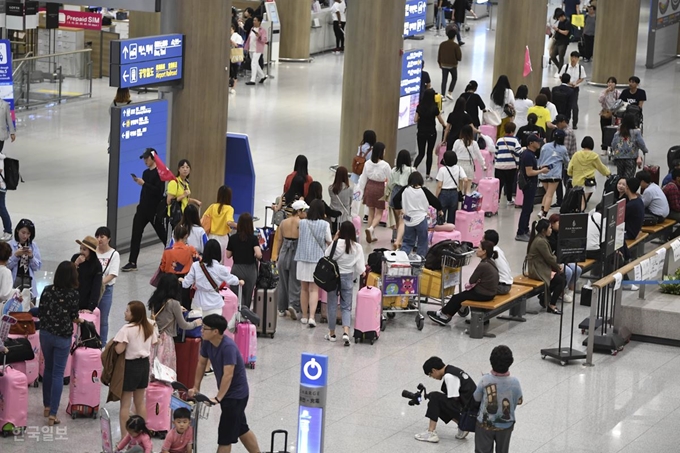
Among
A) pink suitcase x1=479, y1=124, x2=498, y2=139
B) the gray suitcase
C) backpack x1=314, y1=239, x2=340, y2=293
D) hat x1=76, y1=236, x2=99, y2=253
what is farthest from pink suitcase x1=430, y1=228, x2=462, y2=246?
pink suitcase x1=479, y1=124, x2=498, y2=139

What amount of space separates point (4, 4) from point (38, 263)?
13.5 metres

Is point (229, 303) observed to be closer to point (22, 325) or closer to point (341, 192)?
point (22, 325)

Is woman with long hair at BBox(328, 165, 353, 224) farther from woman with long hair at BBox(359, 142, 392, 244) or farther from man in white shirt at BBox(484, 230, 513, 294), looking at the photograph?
man in white shirt at BBox(484, 230, 513, 294)

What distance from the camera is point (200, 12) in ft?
54.3

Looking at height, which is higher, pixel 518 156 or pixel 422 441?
pixel 518 156

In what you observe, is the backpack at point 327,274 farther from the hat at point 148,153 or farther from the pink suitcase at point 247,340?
the hat at point 148,153

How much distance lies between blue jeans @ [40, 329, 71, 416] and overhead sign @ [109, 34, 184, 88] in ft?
17.2

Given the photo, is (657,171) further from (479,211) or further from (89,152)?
(89,152)

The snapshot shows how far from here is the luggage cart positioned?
13.9 metres

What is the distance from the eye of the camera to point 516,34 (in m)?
26.5

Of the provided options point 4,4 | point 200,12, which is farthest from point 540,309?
point 4,4

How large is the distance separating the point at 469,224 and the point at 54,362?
26.4 ft

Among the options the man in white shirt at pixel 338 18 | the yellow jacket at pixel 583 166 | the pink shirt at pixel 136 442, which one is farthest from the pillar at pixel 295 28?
the pink shirt at pixel 136 442

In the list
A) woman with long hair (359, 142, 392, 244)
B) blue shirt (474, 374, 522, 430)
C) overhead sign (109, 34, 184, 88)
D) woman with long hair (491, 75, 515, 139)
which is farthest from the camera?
woman with long hair (491, 75, 515, 139)
